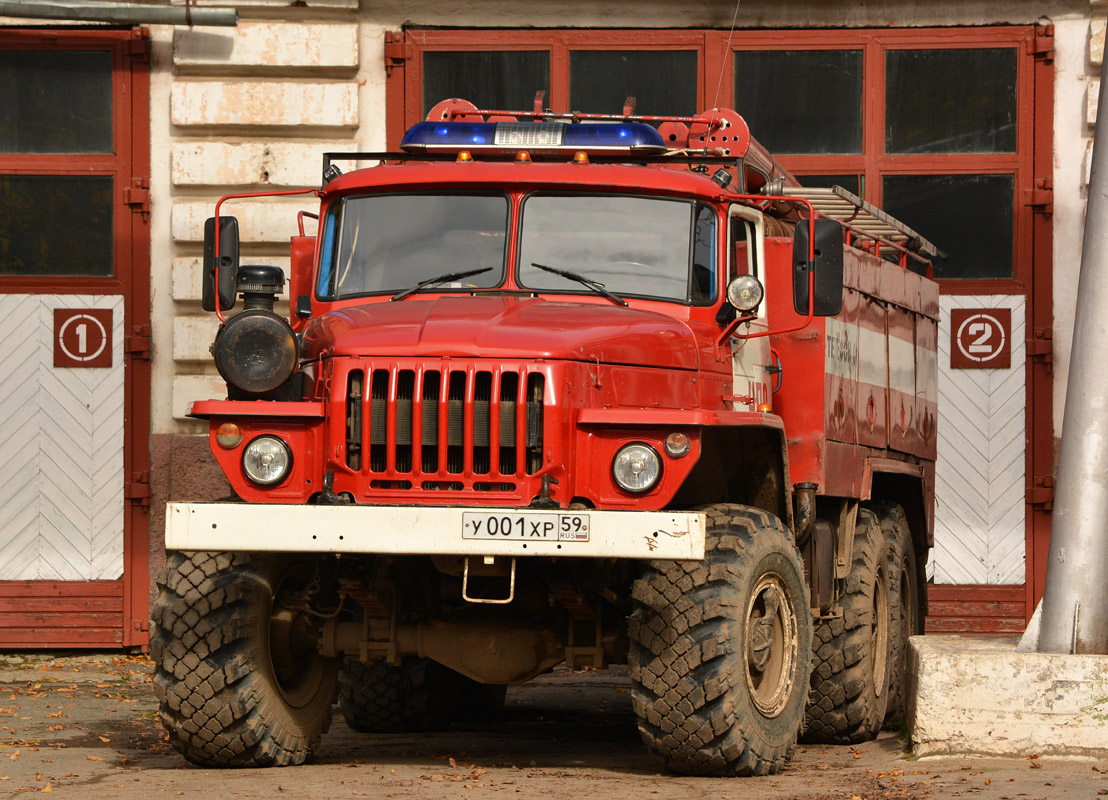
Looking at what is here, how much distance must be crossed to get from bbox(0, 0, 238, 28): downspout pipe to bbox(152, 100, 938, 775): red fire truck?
5.17 meters

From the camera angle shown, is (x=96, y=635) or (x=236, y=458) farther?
(x=96, y=635)

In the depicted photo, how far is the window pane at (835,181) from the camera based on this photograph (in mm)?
13945

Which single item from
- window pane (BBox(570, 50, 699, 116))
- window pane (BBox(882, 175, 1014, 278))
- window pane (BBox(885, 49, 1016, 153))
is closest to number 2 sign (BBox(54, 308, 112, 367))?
window pane (BBox(570, 50, 699, 116))

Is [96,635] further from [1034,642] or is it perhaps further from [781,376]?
[1034,642]

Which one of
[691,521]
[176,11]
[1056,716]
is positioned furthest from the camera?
[176,11]

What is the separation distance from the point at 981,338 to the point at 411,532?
8.29 m

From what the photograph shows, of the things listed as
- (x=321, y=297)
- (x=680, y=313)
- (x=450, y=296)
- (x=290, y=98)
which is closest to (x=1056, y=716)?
(x=680, y=313)

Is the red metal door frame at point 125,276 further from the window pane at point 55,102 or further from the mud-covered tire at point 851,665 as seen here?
the mud-covered tire at point 851,665

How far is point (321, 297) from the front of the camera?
8375mm

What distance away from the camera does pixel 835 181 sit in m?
14.0

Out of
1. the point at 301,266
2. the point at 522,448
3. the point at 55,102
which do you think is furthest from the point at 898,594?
the point at 55,102

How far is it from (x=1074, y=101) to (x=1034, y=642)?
7.01m

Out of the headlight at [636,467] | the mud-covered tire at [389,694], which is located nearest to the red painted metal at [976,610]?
the mud-covered tire at [389,694]

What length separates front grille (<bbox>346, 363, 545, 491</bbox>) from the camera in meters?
6.93
